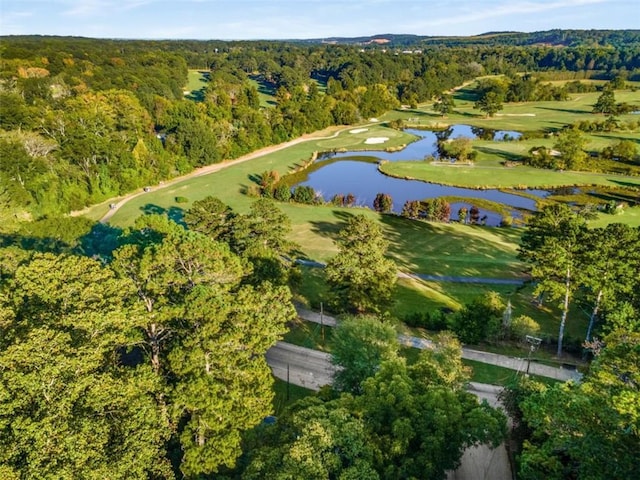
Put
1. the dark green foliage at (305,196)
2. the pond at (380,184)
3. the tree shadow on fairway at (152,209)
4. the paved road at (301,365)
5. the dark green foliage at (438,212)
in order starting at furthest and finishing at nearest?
the pond at (380,184) → the dark green foliage at (305,196) → the tree shadow on fairway at (152,209) → the dark green foliage at (438,212) → the paved road at (301,365)

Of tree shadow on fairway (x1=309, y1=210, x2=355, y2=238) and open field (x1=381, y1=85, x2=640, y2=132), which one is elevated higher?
open field (x1=381, y1=85, x2=640, y2=132)

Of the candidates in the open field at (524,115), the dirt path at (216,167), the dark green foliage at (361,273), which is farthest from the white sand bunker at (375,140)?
the dark green foliage at (361,273)

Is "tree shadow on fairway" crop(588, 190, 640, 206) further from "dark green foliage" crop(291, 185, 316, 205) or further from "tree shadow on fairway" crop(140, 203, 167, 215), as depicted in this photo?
"tree shadow on fairway" crop(140, 203, 167, 215)

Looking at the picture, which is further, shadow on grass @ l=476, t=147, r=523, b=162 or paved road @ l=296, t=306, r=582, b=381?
shadow on grass @ l=476, t=147, r=523, b=162

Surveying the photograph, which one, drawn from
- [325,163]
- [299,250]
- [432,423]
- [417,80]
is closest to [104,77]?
[325,163]

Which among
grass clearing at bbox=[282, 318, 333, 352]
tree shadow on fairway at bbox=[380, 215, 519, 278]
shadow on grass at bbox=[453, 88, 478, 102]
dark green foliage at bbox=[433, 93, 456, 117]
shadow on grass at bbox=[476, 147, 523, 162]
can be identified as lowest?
grass clearing at bbox=[282, 318, 333, 352]

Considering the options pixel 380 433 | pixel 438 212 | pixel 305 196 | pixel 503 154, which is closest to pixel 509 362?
pixel 380 433

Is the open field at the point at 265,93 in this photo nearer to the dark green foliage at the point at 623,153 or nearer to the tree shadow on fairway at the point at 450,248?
the dark green foliage at the point at 623,153

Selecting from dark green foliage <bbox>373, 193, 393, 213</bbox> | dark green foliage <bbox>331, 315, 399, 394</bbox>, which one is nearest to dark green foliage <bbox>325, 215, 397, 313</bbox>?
dark green foliage <bbox>331, 315, 399, 394</bbox>
